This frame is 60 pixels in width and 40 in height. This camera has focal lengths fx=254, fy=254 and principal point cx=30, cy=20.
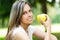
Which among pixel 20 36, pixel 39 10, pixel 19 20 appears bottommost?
pixel 20 36

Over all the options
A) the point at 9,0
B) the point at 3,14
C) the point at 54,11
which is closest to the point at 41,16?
the point at 9,0

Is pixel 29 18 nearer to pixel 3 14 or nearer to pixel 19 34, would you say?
pixel 19 34

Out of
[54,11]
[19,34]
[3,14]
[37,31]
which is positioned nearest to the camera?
[19,34]

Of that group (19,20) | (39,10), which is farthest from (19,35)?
(39,10)

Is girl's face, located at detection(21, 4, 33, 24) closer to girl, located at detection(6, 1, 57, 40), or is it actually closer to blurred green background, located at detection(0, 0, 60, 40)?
girl, located at detection(6, 1, 57, 40)

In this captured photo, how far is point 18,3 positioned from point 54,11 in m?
7.44

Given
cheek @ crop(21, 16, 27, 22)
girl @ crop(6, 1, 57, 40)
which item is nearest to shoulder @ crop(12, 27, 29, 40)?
girl @ crop(6, 1, 57, 40)

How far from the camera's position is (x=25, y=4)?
8.12 ft

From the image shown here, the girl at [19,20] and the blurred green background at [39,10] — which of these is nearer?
the girl at [19,20]

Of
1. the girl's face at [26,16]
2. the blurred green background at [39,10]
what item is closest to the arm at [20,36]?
the girl's face at [26,16]

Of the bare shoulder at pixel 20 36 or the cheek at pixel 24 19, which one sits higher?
the cheek at pixel 24 19

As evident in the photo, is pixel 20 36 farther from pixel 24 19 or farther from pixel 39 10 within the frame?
pixel 39 10

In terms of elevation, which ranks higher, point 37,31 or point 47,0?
point 47,0

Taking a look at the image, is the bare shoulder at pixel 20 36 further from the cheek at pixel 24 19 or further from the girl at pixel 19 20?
the cheek at pixel 24 19
